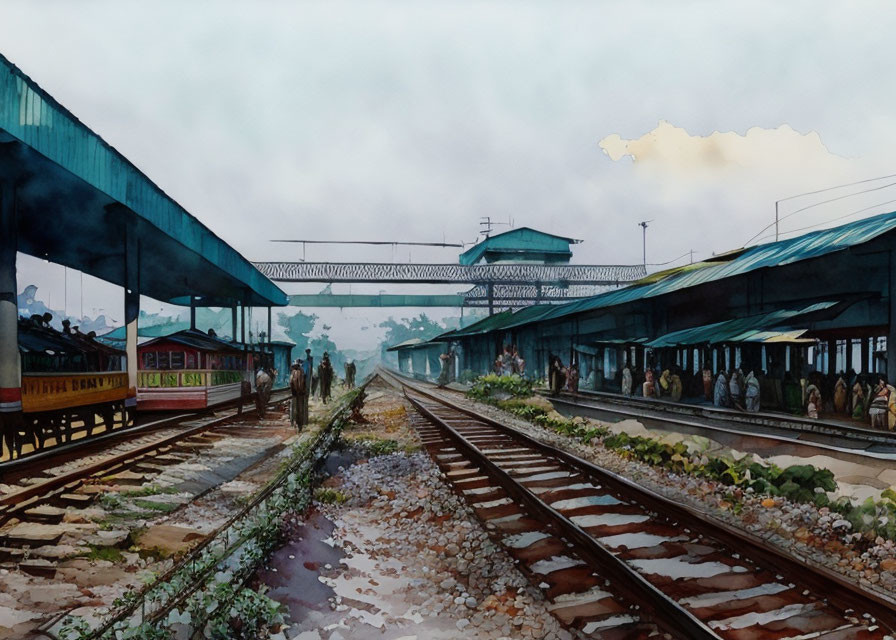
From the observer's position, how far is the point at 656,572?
168 inches

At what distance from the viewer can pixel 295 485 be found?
21.4 feet

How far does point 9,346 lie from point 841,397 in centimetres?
1380

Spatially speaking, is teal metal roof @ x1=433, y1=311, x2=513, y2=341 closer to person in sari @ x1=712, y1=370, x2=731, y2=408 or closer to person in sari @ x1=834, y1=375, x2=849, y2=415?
person in sari @ x1=712, y1=370, x2=731, y2=408

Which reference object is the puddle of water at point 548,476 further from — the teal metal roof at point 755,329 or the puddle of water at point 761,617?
the teal metal roof at point 755,329

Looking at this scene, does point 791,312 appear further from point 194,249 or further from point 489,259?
point 489,259

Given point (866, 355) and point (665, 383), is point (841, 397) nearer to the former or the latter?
point (866, 355)

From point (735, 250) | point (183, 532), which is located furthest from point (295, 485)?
point (735, 250)

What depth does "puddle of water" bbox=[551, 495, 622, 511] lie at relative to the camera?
20.0 ft

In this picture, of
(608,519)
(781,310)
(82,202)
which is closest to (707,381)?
(781,310)

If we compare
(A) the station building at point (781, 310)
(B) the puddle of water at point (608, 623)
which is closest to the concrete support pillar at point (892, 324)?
(A) the station building at point (781, 310)

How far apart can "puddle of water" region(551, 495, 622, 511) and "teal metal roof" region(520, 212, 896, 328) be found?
5.82 metres

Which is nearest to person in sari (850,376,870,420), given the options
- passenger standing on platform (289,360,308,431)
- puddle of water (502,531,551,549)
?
puddle of water (502,531,551,549)

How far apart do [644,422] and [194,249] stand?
1187 cm

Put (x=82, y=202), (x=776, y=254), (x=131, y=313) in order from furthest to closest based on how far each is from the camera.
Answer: (x=131, y=313)
(x=776, y=254)
(x=82, y=202)
